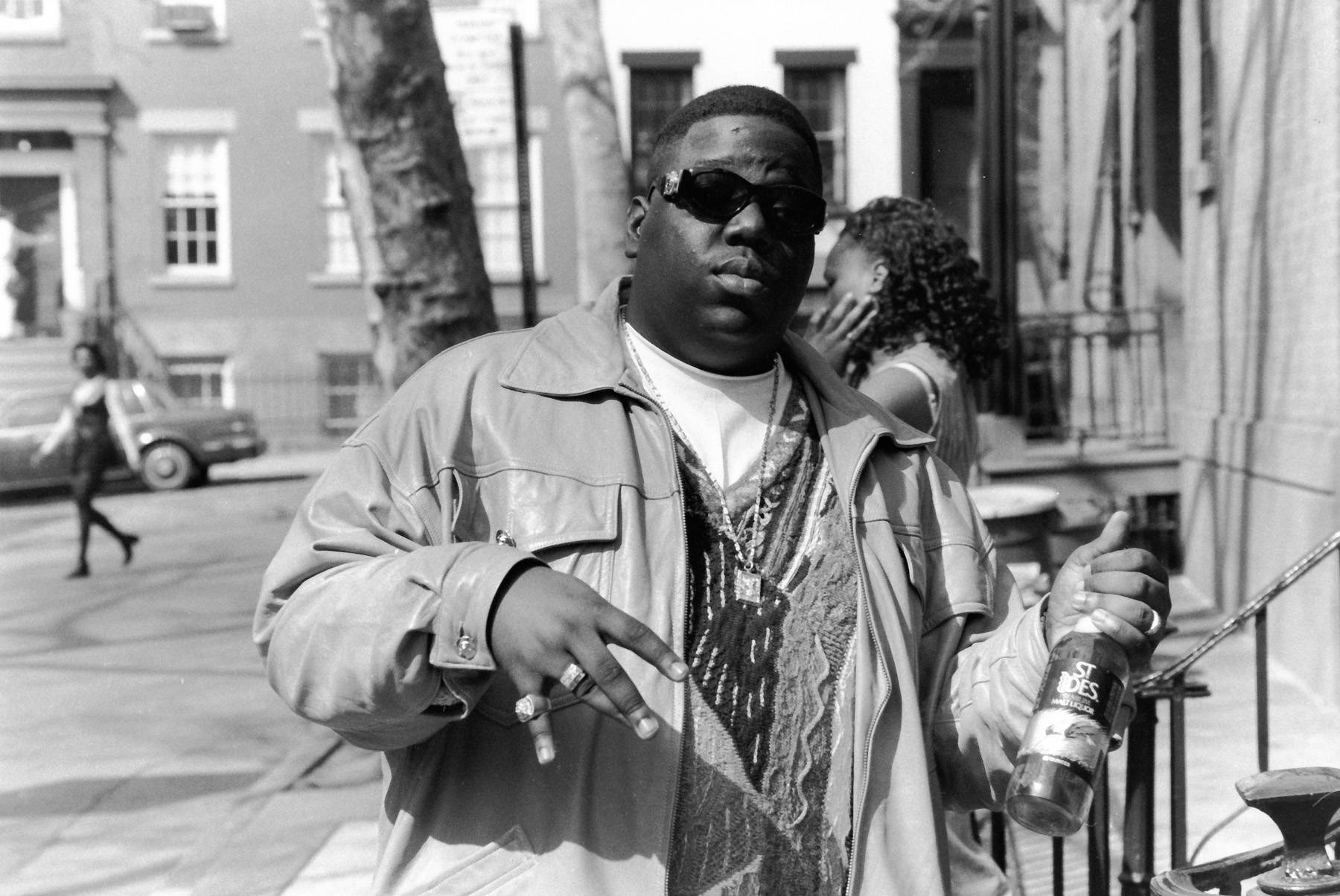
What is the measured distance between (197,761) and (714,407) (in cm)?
554

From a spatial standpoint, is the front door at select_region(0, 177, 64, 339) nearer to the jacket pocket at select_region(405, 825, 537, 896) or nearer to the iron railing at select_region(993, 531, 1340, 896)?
the iron railing at select_region(993, 531, 1340, 896)

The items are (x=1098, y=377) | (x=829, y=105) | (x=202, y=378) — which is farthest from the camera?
(x=202, y=378)

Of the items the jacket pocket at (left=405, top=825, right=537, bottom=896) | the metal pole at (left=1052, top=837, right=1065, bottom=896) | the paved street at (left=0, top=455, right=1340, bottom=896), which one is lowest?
the paved street at (left=0, top=455, right=1340, bottom=896)


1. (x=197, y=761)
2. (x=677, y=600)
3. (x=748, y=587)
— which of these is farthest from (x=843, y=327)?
(x=197, y=761)

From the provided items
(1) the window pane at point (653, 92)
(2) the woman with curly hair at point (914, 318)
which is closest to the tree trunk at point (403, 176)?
(2) the woman with curly hair at point (914, 318)

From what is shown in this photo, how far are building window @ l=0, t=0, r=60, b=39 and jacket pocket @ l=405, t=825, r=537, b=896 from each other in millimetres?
28151

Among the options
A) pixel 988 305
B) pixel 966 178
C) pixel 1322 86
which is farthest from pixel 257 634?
pixel 966 178

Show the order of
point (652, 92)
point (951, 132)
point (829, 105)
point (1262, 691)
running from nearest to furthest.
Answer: point (1262, 691)
point (652, 92)
point (951, 132)
point (829, 105)

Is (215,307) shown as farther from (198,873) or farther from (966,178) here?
(198,873)

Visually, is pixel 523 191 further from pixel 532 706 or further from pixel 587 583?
pixel 532 706

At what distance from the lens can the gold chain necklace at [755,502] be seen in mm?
2111

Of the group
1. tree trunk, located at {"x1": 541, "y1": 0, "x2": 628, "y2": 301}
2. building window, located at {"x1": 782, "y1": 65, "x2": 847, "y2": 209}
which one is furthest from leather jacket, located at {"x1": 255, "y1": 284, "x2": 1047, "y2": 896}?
building window, located at {"x1": 782, "y1": 65, "x2": 847, "y2": 209}

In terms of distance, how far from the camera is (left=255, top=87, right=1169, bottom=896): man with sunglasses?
1.81 meters

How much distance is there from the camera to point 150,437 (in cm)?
2130
